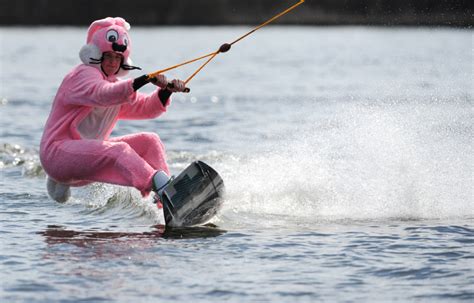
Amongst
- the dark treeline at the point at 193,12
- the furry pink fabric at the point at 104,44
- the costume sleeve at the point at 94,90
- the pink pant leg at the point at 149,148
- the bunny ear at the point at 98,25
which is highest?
the dark treeline at the point at 193,12

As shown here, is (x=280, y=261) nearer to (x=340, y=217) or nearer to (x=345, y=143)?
(x=340, y=217)

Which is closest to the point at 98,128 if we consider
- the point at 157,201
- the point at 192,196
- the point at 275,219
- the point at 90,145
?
the point at 90,145

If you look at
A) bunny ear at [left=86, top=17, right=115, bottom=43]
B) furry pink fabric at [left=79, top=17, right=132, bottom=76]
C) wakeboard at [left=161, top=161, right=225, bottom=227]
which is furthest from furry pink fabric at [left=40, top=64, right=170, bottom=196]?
bunny ear at [left=86, top=17, right=115, bottom=43]

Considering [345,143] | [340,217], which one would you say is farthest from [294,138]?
[340,217]

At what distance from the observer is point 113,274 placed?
7715 mm

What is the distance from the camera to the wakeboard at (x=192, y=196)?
899cm

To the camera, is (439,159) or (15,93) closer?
(439,159)

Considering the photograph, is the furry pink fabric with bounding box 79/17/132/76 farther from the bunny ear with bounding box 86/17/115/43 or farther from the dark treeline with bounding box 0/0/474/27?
the dark treeline with bounding box 0/0/474/27

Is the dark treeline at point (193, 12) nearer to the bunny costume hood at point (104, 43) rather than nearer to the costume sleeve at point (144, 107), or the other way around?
the costume sleeve at point (144, 107)

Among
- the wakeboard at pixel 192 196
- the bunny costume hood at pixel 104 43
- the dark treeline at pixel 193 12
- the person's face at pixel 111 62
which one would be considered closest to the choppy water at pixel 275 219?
the wakeboard at pixel 192 196

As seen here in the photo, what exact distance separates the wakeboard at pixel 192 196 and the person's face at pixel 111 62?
42.0 inches

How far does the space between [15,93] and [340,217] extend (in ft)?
48.9

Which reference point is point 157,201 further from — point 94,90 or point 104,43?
point 104,43

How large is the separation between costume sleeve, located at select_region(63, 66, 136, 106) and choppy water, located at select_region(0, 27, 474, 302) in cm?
105
